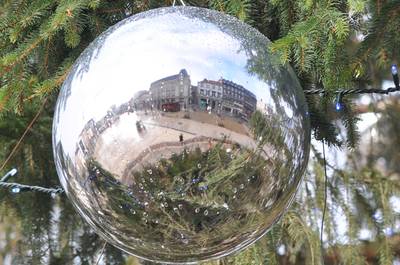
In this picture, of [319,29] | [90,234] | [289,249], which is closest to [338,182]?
[289,249]

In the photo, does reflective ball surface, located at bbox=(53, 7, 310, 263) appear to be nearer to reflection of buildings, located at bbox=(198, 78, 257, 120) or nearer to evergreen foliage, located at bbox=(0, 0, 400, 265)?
reflection of buildings, located at bbox=(198, 78, 257, 120)

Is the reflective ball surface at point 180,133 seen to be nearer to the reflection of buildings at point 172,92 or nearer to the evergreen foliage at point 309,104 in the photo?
the reflection of buildings at point 172,92

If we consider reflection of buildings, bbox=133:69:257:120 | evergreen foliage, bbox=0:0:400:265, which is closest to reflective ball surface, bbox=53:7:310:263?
reflection of buildings, bbox=133:69:257:120

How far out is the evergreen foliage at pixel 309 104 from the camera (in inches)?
52.0

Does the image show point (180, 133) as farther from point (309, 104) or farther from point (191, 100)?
point (309, 104)

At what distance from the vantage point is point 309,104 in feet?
5.43

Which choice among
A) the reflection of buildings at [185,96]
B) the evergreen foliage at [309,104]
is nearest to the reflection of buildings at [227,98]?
the reflection of buildings at [185,96]

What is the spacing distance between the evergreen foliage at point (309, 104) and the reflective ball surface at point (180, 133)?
138 millimetres

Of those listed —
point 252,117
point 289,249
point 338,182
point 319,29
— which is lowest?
point 289,249

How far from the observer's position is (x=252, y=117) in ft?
3.08

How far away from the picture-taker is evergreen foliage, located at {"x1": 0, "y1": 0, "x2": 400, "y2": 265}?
52.0 inches

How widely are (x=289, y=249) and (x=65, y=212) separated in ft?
2.41

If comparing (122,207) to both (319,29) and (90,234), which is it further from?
(90,234)

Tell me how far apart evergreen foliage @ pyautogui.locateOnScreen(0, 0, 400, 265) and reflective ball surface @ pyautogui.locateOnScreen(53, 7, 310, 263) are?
0.14 m
